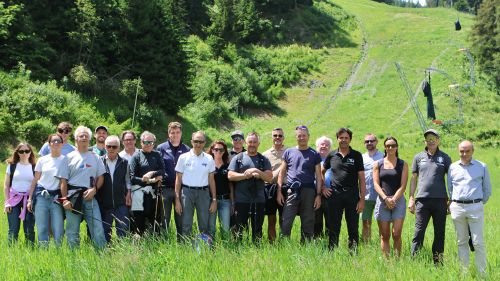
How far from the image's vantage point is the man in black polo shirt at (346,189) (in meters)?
8.12

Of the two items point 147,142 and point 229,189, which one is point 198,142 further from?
point 229,189

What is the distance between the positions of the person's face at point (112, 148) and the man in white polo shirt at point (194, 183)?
0.97 m

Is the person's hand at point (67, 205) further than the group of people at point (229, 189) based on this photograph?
No

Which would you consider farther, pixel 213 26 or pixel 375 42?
pixel 375 42

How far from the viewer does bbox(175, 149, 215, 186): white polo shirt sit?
8.18 meters

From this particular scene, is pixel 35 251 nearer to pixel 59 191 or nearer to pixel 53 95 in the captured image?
pixel 59 191

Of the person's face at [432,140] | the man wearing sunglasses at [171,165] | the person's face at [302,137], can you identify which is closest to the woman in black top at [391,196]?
the person's face at [432,140]

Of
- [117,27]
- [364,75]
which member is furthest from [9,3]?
[364,75]

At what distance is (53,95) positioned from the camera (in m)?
24.9

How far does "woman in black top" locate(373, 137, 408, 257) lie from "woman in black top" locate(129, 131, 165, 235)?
3.41 m

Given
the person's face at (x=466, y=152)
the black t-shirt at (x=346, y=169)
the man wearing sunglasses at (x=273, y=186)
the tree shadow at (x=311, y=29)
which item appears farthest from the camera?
the tree shadow at (x=311, y=29)

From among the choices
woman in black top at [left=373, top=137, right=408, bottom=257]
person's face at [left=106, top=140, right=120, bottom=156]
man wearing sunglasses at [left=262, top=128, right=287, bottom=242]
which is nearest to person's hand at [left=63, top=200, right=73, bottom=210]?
person's face at [left=106, top=140, right=120, bottom=156]

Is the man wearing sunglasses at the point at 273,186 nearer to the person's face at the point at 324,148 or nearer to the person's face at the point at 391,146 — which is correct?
the person's face at the point at 324,148

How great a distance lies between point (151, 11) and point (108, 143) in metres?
25.7
